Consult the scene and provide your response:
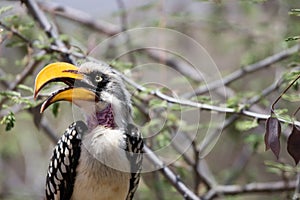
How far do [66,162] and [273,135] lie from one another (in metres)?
0.79

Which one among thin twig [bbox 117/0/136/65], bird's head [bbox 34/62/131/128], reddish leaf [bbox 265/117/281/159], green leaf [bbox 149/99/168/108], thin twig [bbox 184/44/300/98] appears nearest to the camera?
reddish leaf [bbox 265/117/281/159]

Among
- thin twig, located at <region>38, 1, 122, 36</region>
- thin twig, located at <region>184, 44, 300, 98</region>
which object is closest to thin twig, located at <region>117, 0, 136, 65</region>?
thin twig, located at <region>38, 1, 122, 36</region>

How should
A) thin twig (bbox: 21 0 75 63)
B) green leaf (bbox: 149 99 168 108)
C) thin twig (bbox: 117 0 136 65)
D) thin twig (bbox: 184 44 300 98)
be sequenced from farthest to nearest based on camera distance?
thin twig (bbox: 117 0 136 65) < thin twig (bbox: 184 44 300 98) < thin twig (bbox: 21 0 75 63) < green leaf (bbox: 149 99 168 108)

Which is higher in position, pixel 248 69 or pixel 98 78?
pixel 248 69

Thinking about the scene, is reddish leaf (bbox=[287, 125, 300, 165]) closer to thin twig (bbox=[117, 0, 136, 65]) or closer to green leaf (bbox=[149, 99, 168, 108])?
green leaf (bbox=[149, 99, 168, 108])

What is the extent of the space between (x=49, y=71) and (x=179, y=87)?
63.3 inches

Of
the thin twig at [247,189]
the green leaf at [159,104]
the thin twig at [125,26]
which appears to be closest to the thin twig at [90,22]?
the thin twig at [125,26]

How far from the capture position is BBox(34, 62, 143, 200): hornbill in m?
2.22

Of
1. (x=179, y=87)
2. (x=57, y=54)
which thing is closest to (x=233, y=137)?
(x=179, y=87)

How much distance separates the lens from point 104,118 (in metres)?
2.26

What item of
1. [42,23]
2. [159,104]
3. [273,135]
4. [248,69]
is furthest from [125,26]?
[273,135]

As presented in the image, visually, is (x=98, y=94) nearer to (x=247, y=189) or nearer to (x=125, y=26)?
(x=247, y=189)

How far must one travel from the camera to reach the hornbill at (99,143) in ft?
7.29

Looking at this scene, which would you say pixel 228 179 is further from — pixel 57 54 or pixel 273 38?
pixel 57 54
